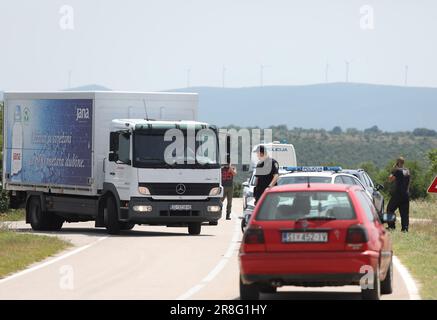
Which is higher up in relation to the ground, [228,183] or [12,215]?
[228,183]

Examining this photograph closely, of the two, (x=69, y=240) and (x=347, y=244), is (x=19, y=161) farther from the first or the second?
(x=347, y=244)

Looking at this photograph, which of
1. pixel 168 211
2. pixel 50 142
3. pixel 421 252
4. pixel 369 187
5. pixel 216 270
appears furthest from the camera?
pixel 369 187

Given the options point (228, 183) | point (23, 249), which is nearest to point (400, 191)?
point (228, 183)

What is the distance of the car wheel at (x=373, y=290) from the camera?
15.4 metres

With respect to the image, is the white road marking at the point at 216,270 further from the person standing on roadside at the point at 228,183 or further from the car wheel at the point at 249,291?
the person standing on roadside at the point at 228,183

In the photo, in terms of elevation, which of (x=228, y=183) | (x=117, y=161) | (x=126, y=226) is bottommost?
(x=126, y=226)

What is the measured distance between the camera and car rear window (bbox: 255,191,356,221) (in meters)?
15.7

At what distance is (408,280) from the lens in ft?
62.0

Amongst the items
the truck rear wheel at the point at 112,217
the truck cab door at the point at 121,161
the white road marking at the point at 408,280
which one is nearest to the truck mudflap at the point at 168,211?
the truck cab door at the point at 121,161

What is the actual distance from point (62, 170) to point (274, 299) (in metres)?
16.6

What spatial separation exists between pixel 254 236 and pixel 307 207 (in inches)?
32.2

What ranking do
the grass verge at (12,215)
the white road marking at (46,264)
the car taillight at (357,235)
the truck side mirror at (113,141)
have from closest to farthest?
1. the car taillight at (357,235)
2. the white road marking at (46,264)
3. the truck side mirror at (113,141)
4. the grass verge at (12,215)

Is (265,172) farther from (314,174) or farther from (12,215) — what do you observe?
(12,215)
